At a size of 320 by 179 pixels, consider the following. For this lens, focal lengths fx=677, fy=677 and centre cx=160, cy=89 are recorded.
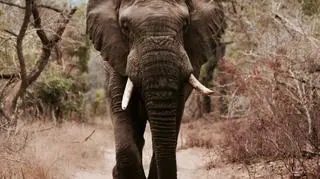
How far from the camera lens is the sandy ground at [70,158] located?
31.8 ft

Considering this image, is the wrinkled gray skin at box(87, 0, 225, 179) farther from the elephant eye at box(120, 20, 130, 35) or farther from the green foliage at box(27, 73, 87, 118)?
the green foliage at box(27, 73, 87, 118)

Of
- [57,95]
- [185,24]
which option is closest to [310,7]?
[185,24]

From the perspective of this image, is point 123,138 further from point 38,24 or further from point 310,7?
point 310,7

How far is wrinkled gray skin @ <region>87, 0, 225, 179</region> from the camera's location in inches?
247

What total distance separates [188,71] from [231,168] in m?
5.63

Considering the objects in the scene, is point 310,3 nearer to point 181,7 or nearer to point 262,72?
point 262,72

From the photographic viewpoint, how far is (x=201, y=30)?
7.24 metres

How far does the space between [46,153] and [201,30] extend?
5.24 m

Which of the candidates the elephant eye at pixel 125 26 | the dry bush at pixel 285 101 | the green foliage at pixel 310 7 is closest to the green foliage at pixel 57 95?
the dry bush at pixel 285 101

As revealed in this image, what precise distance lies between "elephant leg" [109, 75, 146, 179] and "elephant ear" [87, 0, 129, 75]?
0.32m

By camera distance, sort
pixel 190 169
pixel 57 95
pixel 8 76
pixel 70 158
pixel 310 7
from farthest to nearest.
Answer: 1. pixel 57 95
2. pixel 310 7
3. pixel 8 76
4. pixel 190 169
5. pixel 70 158

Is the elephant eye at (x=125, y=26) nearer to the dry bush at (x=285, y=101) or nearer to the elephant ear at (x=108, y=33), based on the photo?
the elephant ear at (x=108, y=33)

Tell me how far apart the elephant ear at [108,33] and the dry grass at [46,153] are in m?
2.37

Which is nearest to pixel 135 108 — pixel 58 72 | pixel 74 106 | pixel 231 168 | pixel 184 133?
pixel 231 168
